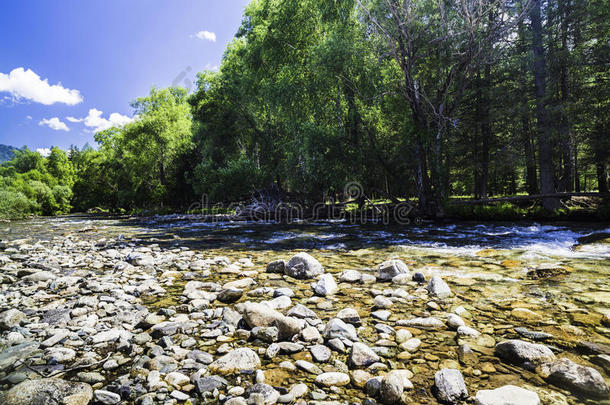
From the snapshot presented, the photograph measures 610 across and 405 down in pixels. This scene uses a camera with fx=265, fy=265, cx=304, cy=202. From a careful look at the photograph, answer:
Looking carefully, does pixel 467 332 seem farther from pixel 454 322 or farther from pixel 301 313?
pixel 301 313

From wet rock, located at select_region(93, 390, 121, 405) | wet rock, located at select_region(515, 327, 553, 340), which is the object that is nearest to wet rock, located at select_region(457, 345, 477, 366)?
wet rock, located at select_region(515, 327, 553, 340)

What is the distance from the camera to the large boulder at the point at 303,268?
530 centimetres

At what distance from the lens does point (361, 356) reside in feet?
8.19

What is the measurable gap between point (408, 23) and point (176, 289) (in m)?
15.8

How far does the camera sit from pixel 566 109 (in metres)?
13.2

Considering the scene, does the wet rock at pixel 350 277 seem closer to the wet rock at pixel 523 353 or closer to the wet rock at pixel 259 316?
the wet rock at pixel 259 316

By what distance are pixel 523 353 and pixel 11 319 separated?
5.82 meters

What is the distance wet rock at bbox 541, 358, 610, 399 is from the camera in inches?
76.5

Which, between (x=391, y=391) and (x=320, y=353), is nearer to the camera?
(x=391, y=391)

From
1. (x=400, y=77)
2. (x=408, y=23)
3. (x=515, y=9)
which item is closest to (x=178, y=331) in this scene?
(x=408, y=23)

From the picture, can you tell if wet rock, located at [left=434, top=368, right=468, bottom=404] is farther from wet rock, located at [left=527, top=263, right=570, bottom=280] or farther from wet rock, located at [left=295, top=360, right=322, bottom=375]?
wet rock, located at [left=527, top=263, right=570, bottom=280]

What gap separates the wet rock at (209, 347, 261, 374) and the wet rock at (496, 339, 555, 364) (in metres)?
2.33

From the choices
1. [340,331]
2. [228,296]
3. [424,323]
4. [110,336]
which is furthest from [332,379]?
[110,336]

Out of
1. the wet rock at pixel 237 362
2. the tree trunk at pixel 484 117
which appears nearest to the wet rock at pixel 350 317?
the wet rock at pixel 237 362
